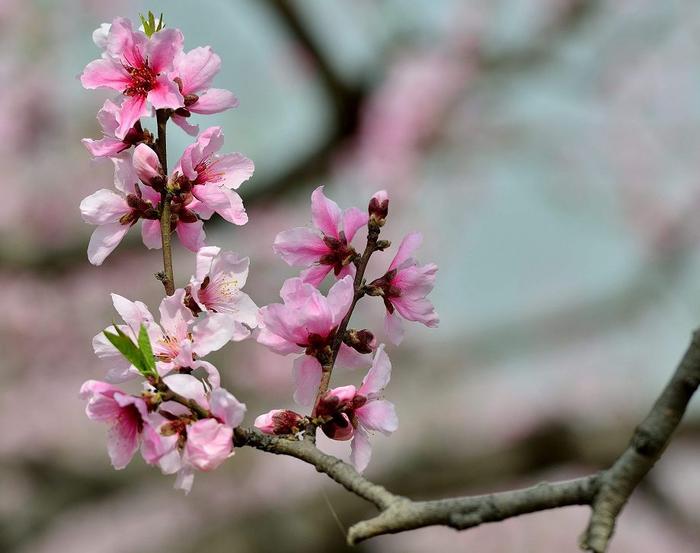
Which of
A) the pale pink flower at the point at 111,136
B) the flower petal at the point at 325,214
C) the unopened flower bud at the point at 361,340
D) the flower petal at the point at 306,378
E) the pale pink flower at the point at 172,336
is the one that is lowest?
the flower petal at the point at 306,378

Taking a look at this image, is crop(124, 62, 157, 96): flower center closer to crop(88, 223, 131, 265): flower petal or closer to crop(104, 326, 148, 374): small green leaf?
crop(88, 223, 131, 265): flower petal

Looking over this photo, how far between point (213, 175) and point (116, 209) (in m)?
0.11

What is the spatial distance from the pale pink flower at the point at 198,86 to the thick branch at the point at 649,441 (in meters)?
0.50

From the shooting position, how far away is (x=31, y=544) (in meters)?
4.67

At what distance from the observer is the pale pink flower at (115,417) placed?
2.54 feet

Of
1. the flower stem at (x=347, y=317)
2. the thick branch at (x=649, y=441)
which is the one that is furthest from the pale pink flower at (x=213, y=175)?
the thick branch at (x=649, y=441)

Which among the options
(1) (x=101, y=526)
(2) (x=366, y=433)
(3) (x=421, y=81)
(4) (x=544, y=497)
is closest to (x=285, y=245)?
(2) (x=366, y=433)

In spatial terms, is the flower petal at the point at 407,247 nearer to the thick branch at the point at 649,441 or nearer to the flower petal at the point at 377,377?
the flower petal at the point at 377,377

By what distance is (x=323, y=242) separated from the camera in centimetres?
90

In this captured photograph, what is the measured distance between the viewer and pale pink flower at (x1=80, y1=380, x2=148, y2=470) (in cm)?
77

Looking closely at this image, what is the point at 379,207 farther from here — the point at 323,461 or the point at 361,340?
the point at 323,461

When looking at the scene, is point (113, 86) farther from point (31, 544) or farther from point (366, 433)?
point (31, 544)

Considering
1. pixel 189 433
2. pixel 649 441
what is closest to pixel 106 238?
pixel 189 433

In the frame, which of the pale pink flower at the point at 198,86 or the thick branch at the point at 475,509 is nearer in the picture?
the thick branch at the point at 475,509
